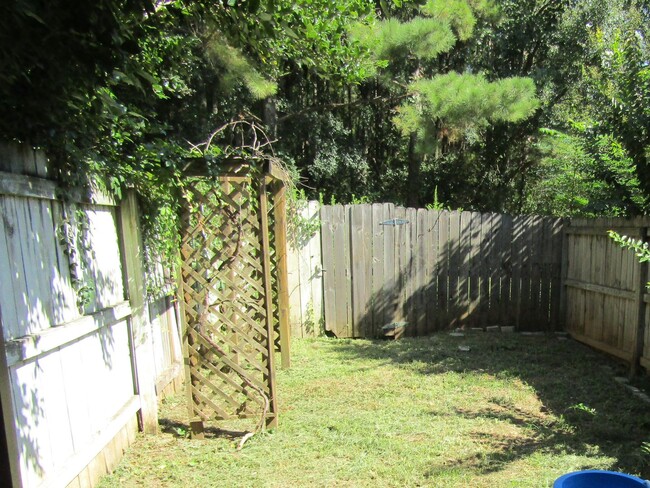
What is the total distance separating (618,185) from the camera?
4699mm

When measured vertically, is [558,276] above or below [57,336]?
below

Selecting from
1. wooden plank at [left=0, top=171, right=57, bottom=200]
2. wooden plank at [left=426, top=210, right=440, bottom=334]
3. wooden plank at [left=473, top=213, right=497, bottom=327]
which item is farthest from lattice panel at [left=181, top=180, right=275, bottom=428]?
wooden plank at [left=473, top=213, right=497, bottom=327]

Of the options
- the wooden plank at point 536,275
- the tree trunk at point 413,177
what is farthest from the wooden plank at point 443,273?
the tree trunk at point 413,177

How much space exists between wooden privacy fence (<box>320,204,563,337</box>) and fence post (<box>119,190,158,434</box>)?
2870mm

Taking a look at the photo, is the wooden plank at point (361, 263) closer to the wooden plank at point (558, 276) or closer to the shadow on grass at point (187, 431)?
the wooden plank at point (558, 276)

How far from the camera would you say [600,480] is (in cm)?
153

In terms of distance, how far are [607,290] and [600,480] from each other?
3911 mm

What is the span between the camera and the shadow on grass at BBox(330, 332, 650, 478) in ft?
9.50

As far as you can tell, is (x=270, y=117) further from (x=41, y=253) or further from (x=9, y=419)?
(x=9, y=419)

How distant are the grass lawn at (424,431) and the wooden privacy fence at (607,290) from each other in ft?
1.03

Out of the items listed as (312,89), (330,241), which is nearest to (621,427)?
(330,241)

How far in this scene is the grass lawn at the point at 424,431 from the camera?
2721mm

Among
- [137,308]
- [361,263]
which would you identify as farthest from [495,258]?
[137,308]

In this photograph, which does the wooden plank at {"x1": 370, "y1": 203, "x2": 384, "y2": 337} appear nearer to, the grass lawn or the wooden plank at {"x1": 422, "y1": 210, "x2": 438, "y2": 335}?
the wooden plank at {"x1": 422, "y1": 210, "x2": 438, "y2": 335}
